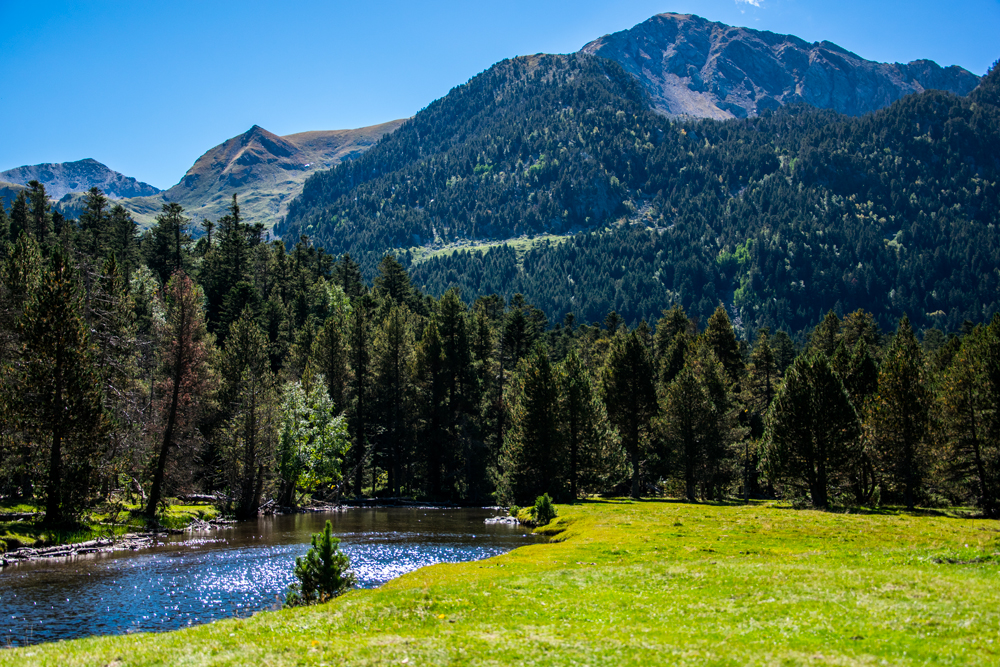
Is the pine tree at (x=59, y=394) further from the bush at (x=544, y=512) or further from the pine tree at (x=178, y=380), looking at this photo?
the bush at (x=544, y=512)

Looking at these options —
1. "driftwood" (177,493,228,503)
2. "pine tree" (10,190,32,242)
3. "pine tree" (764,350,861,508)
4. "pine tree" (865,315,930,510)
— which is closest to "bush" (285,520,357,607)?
"driftwood" (177,493,228,503)

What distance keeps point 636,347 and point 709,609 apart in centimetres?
6031

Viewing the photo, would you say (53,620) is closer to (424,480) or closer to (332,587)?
(332,587)

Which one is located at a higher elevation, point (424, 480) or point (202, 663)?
point (202, 663)

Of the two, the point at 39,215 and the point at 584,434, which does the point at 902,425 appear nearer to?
the point at 584,434

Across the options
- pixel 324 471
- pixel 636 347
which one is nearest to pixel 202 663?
pixel 324 471

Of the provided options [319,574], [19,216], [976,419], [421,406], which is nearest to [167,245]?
[19,216]

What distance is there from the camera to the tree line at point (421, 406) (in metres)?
43.9

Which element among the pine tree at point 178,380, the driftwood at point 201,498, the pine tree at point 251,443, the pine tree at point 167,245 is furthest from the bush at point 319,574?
the pine tree at point 167,245

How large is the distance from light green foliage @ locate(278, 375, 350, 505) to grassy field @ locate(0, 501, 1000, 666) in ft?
136

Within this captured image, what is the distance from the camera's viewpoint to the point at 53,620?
2441 cm

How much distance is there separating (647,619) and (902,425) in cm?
5183

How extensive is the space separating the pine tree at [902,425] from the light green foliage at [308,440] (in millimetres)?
55412

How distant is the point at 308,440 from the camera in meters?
72.8
